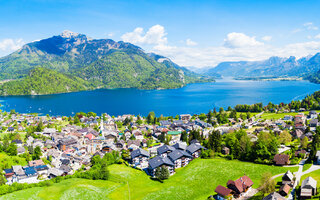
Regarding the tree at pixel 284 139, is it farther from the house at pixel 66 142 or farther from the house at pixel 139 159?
the house at pixel 66 142

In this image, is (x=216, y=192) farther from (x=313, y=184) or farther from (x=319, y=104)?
(x=319, y=104)

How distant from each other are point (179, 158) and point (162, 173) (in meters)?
9.10

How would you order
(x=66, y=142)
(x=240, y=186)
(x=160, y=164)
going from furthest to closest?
(x=66, y=142), (x=160, y=164), (x=240, y=186)

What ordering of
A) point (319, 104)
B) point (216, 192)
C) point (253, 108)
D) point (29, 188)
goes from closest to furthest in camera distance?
point (216, 192) → point (29, 188) → point (319, 104) → point (253, 108)

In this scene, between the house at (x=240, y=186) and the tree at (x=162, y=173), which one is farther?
the tree at (x=162, y=173)

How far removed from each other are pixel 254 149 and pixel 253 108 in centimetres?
8043

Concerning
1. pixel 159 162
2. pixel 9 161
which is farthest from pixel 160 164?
pixel 9 161

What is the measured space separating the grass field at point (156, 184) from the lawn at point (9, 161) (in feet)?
63.4

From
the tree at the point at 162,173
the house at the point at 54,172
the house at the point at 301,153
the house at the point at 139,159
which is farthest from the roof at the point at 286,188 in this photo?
the house at the point at 54,172

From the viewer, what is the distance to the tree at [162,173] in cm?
5003

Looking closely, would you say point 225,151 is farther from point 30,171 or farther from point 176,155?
point 30,171

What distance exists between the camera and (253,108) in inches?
5069

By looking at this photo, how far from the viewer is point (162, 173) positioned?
50.0 meters

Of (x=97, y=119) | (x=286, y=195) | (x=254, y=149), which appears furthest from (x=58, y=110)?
(x=286, y=195)
